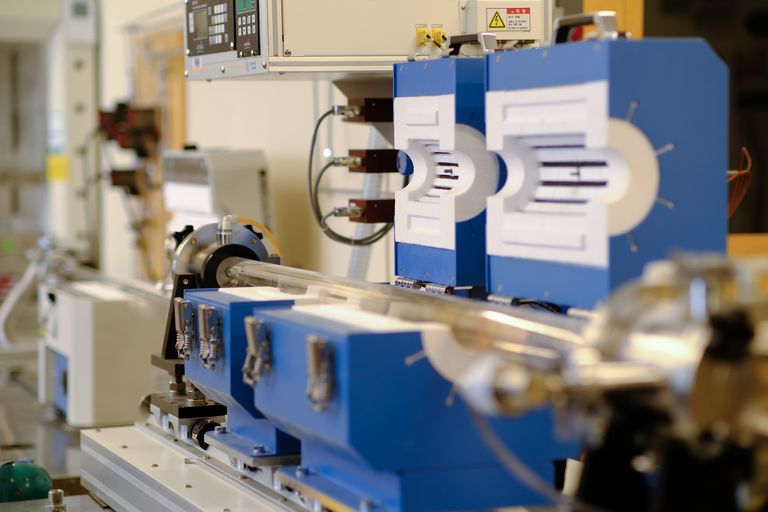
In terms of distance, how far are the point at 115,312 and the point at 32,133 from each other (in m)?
5.29

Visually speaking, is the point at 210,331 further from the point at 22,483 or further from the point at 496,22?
the point at 496,22

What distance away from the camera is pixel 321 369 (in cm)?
157

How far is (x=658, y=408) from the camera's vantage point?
1.21 m

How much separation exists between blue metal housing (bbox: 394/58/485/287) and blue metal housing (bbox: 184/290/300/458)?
0.35 meters

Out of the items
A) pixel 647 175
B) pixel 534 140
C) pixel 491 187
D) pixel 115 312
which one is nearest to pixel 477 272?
pixel 491 187

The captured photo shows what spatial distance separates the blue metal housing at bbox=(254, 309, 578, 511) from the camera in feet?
5.05

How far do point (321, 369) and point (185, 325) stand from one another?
69 cm

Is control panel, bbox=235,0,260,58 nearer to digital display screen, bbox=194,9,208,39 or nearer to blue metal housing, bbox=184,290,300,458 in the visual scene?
digital display screen, bbox=194,9,208,39

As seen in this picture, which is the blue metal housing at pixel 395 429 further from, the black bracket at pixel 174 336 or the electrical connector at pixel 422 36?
the electrical connector at pixel 422 36

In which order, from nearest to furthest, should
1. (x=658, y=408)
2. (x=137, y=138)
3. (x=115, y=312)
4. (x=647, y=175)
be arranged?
(x=658, y=408)
(x=647, y=175)
(x=115, y=312)
(x=137, y=138)

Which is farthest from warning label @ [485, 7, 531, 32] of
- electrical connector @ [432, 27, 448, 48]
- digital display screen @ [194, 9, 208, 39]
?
digital display screen @ [194, 9, 208, 39]

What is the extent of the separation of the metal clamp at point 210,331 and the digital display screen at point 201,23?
4.03 ft

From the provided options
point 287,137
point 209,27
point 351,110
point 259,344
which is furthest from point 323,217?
point 287,137

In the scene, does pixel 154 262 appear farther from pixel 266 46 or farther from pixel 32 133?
pixel 266 46
